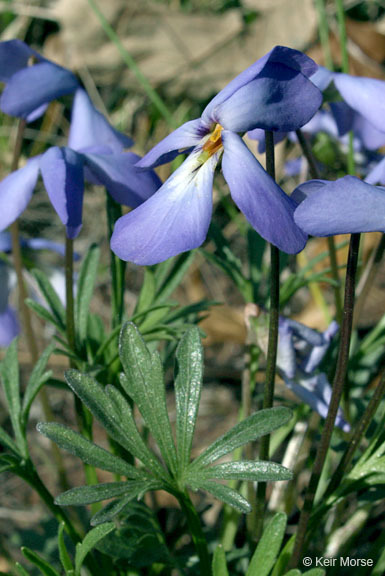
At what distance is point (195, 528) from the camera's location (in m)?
0.95

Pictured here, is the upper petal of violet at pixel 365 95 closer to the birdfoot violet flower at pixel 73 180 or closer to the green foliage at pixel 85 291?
the birdfoot violet flower at pixel 73 180

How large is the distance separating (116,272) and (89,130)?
304 mm

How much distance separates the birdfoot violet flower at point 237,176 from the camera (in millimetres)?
758

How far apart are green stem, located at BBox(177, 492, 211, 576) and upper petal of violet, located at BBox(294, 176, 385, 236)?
43 cm

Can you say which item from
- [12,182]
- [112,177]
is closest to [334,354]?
[112,177]

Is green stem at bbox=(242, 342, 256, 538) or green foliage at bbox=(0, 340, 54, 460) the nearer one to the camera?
green foliage at bbox=(0, 340, 54, 460)

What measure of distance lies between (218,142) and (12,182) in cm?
38

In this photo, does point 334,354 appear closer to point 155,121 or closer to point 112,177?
point 112,177

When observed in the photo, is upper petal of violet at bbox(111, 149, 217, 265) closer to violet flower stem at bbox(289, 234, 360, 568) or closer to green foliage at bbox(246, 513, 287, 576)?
violet flower stem at bbox(289, 234, 360, 568)

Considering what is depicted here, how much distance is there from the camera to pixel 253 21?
10.1 ft

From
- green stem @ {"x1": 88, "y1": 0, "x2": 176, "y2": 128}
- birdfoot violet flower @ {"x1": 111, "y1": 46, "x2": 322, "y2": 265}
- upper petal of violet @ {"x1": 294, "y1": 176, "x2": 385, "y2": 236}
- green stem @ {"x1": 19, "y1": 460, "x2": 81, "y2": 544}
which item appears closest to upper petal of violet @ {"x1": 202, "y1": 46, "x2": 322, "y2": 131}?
birdfoot violet flower @ {"x1": 111, "y1": 46, "x2": 322, "y2": 265}

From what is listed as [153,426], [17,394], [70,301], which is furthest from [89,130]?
[153,426]

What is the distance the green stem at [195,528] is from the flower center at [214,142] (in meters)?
0.46

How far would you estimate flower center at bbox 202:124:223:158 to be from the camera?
0.87 meters
